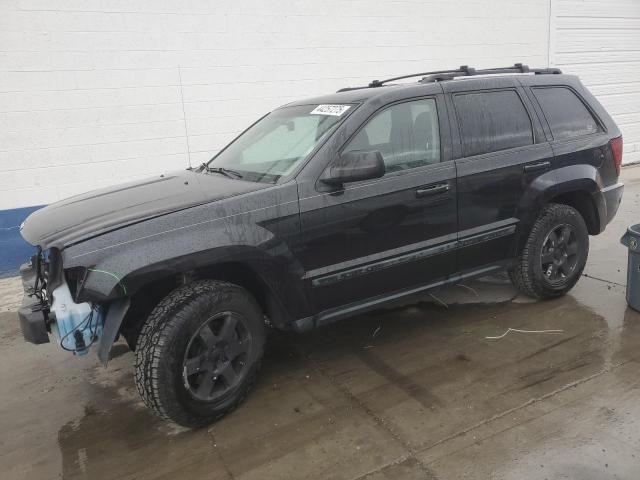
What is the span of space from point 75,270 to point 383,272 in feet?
5.98

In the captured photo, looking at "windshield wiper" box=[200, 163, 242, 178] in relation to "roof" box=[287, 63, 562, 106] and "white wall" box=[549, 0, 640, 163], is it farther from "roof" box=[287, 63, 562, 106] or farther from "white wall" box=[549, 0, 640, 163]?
"white wall" box=[549, 0, 640, 163]

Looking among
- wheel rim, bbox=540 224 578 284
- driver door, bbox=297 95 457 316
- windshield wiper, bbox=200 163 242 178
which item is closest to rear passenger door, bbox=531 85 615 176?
wheel rim, bbox=540 224 578 284

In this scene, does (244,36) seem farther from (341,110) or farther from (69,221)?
(69,221)

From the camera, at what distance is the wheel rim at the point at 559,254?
4.42 meters

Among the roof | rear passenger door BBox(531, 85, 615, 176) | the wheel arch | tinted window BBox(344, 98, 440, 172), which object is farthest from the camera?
rear passenger door BBox(531, 85, 615, 176)

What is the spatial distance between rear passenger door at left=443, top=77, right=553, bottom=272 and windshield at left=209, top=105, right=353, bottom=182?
0.94 m

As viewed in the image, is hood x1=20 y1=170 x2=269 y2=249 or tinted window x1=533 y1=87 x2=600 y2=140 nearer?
hood x1=20 y1=170 x2=269 y2=249

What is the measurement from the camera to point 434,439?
2.87 metres

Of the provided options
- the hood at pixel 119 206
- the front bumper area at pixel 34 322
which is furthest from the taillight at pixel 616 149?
the front bumper area at pixel 34 322

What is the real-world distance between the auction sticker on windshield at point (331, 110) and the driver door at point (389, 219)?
0.68ft

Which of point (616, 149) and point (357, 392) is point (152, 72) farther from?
point (616, 149)

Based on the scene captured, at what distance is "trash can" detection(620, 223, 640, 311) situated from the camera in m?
4.10

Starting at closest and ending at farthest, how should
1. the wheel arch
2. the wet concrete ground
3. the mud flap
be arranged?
the wet concrete ground < the mud flap < the wheel arch

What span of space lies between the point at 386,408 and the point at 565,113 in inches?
112
